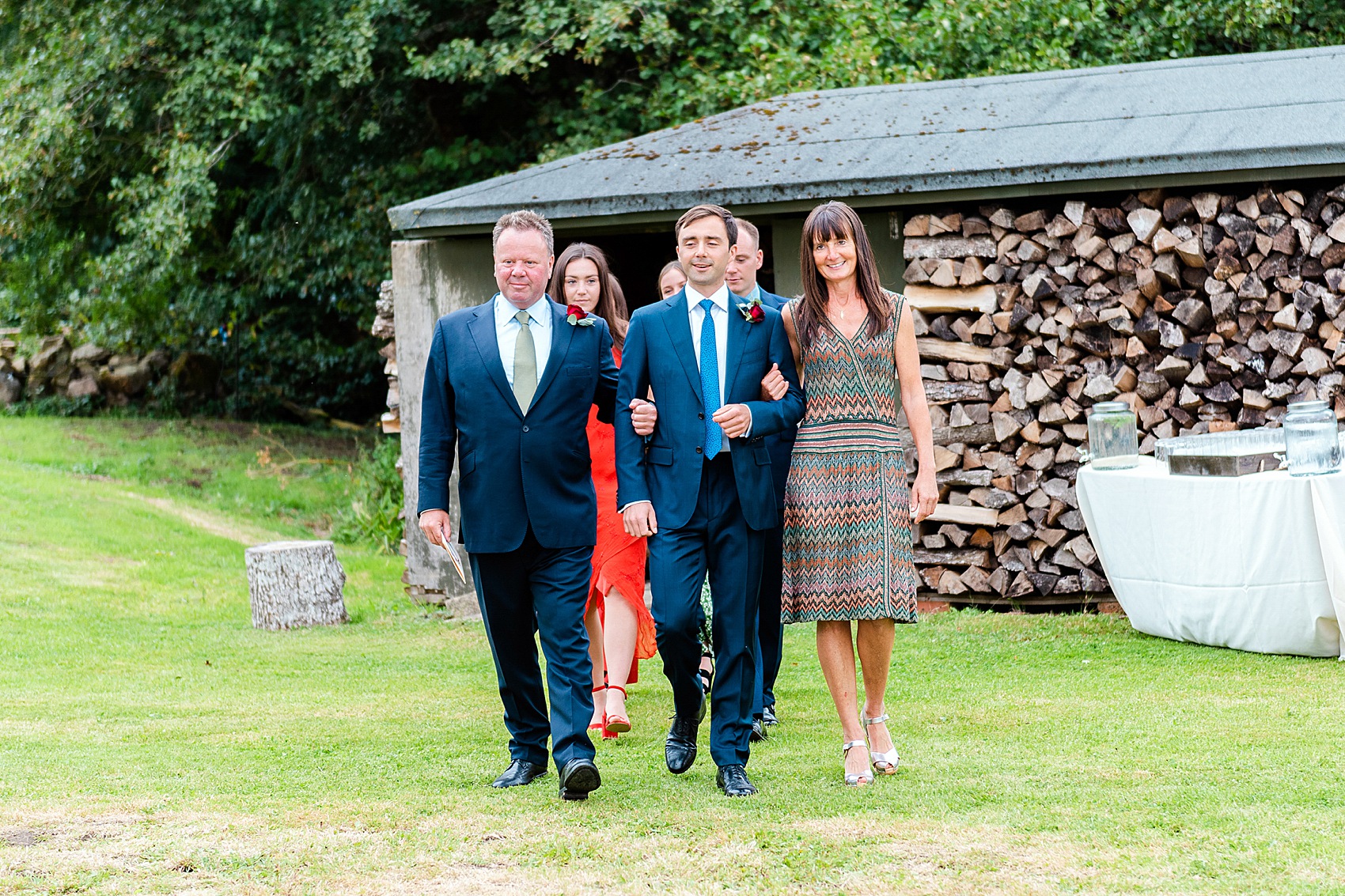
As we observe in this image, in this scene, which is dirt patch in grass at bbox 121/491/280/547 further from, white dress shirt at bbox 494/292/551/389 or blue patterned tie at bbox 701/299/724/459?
blue patterned tie at bbox 701/299/724/459

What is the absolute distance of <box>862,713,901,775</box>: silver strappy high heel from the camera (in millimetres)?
4527

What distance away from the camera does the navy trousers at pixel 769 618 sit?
4.60 metres

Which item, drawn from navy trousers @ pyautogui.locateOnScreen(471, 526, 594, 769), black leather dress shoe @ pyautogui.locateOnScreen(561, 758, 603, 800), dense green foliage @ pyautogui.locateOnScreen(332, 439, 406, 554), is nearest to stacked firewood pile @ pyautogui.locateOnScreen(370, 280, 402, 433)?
dense green foliage @ pyautogui.locateOnScreen(332, 439, 406, 554)

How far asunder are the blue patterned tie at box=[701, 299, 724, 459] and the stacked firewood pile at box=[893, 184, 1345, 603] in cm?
380

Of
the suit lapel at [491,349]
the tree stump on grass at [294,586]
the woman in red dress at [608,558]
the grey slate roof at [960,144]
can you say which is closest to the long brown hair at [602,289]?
the woman in red dress at [608,558]

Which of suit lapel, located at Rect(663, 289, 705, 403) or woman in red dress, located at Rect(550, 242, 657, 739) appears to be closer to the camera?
suit lapel, located at Rect(663, 289, 705, 403)

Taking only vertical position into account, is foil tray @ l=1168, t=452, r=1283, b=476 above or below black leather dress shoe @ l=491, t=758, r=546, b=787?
above

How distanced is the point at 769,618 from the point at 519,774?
1.11 metres

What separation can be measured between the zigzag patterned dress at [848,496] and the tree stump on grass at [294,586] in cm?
507

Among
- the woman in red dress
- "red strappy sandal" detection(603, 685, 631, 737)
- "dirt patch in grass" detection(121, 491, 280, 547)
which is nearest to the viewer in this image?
"red strappy sandal" detection(603, 685, 631, 737)

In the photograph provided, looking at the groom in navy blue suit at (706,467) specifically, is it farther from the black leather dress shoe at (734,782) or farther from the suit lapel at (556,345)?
the suit lapel at (556,345)

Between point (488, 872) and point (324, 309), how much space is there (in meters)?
15.4

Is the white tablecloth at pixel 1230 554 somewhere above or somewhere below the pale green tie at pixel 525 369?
below

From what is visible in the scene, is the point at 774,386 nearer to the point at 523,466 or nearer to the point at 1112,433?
the point at 523,466
